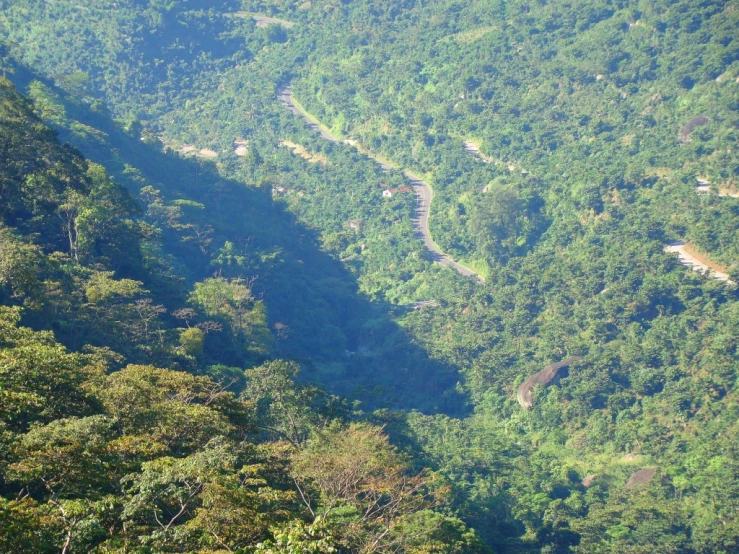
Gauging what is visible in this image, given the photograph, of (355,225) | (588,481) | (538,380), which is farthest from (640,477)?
(355,225)

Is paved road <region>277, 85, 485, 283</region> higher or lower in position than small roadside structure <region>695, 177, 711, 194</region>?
lower

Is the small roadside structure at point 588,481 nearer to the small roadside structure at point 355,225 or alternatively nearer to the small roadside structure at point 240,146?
the small roadside structure at point 355,225

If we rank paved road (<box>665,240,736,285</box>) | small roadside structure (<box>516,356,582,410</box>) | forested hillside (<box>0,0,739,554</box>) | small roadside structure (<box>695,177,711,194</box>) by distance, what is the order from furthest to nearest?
small roadside structure (<box>695,177,711,194</box>)
paved road (<box>665,240,736,285</box>)
small roadside structure (<box>516,356,582,410</box>)
forested hillside (<box>0,0,739,554</box>)

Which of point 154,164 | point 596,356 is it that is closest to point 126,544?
point 596,356

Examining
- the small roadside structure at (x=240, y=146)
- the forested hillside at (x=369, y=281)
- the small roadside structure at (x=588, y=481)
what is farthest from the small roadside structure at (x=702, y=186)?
the small roadside structure at (x=240, y=146)

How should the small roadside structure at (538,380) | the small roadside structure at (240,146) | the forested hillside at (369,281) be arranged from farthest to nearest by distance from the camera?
the small roadside structure at (240,146)
the small roadside structure at (538,380)
the forested hillside at (369,281)

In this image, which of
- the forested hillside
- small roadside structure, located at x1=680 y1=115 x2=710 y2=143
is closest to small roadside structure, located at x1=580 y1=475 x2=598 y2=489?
the forested hillside

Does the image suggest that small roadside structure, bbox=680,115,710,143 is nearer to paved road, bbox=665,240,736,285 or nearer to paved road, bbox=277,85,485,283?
paved road, bbox=665,240,736,285

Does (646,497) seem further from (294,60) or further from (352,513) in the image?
(294,60)
